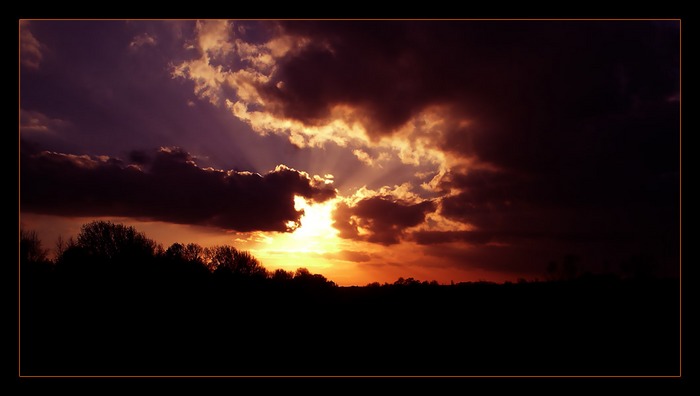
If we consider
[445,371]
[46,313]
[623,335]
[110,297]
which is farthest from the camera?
[110,297]

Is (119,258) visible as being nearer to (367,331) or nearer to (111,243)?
(111,243)

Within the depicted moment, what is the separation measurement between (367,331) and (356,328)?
1.43 ft

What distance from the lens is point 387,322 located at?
512 inches

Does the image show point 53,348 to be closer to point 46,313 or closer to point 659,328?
point 46,313

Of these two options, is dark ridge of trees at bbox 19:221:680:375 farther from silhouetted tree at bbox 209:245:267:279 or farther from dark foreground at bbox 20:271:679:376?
silhouetted tree at bbox 209:245:267:279

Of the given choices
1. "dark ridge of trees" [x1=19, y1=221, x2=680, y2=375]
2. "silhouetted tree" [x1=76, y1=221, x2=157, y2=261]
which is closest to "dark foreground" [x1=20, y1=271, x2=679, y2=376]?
"dark ridge of trees" [x1=19, y1=221, x2=680, y2=375]

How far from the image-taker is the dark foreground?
33.4 feet

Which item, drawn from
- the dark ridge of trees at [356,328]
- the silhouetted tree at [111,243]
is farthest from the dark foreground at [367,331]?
the silhouetted tree at [111,243]

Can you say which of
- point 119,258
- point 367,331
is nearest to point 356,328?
point 367,331

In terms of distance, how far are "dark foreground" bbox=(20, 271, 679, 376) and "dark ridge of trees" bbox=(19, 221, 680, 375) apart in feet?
0.15

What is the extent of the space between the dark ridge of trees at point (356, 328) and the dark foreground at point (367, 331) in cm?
4

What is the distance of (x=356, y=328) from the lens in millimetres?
12438

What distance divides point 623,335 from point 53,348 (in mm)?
18139
